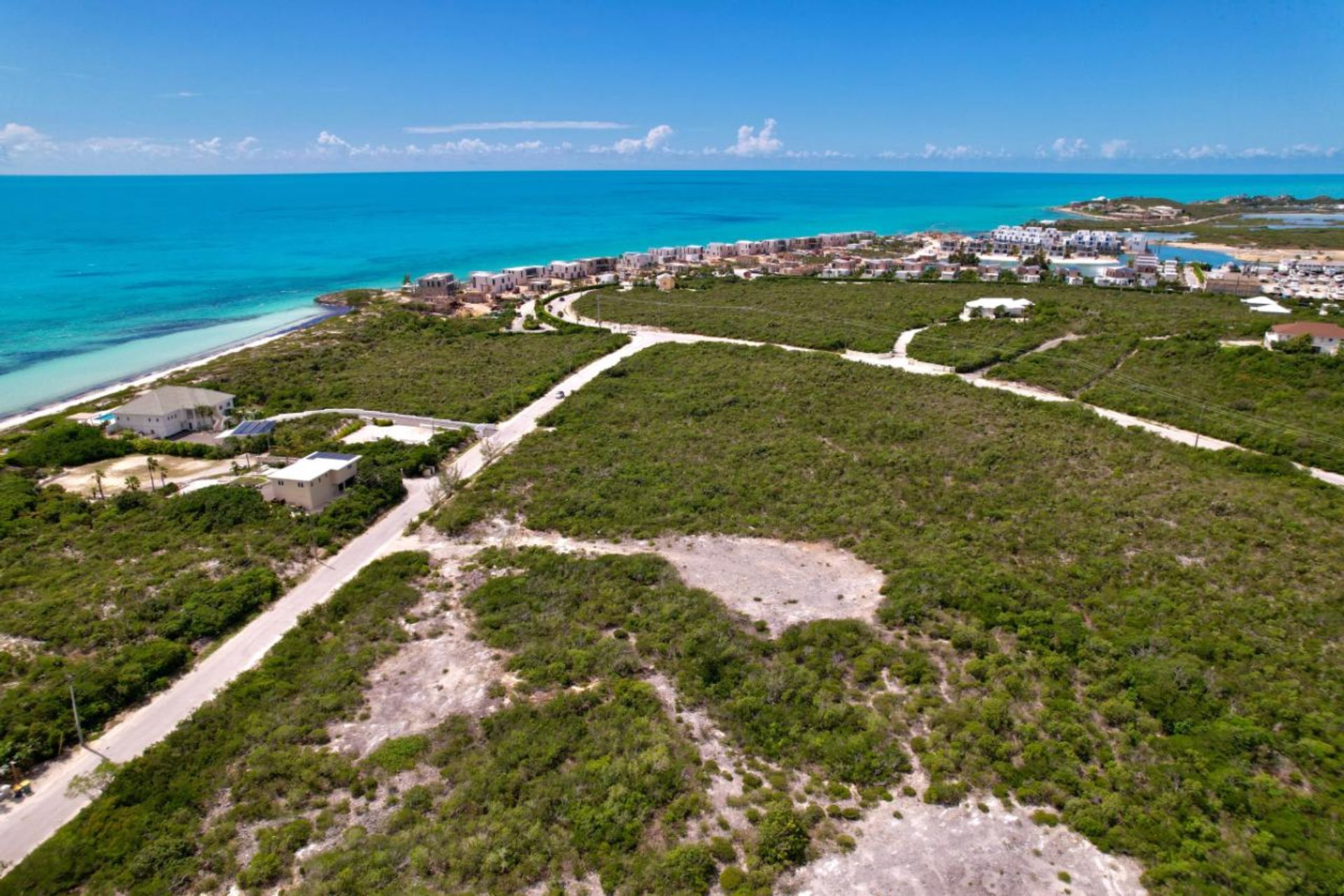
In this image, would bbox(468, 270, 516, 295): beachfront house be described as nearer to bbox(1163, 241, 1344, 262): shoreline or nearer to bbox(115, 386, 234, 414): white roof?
bbox(115, 386, 234, 414): white roof

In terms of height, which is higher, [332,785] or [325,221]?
[325,221]

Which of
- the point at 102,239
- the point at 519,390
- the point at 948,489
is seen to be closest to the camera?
the point at 948,489

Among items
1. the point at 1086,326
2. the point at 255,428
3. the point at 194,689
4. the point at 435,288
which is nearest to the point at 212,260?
the point at 435,288

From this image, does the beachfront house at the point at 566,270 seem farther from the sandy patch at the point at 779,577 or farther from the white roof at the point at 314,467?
the sandy patch at the point at 779,577

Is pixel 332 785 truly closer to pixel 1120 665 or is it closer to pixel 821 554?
pixel 821 554

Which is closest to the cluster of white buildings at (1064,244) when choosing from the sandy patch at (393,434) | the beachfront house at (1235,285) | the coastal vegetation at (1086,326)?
the beachfront house at (1235,285)

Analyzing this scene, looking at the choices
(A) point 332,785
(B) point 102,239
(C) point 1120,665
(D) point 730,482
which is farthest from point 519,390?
(B) point 102,239

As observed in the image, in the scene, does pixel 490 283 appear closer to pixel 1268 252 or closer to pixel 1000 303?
pixel 1000 303
